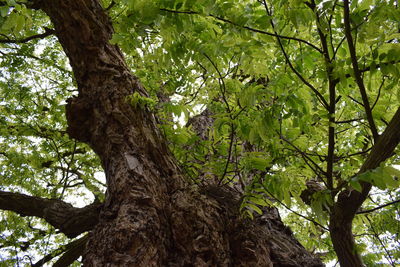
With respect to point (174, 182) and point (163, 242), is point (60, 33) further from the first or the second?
point (163, 242)

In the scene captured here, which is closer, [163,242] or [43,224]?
[163,242]

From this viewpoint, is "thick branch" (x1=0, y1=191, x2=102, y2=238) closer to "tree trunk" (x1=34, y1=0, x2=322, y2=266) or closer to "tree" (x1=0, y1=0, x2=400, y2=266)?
"tree" (x1=0, y1=0, x2=400, y2=266)

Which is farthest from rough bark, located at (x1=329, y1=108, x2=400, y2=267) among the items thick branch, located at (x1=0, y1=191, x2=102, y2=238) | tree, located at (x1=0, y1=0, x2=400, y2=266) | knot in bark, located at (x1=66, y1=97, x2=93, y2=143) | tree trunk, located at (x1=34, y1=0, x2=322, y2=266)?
thick branch, located at (x1=0, y1=191, x2=102, y2=238)

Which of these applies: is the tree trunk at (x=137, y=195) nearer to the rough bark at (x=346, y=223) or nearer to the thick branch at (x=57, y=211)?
the rough bark at (x=346, y=223)

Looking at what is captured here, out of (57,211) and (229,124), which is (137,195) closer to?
(229,124)

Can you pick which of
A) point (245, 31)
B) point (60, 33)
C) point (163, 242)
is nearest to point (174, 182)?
point (163, 242)

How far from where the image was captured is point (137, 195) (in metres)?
2.18

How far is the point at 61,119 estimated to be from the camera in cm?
579

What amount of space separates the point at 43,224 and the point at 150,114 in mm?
5016

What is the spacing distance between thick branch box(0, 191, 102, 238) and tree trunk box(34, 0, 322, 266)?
1.02 metres

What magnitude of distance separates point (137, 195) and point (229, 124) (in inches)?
33.0

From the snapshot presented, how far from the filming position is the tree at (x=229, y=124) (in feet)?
4.99

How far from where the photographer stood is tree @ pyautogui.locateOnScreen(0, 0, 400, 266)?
1.52m

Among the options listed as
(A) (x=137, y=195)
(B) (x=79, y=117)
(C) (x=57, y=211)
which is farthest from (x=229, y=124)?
(C) (x=57, y=211)
